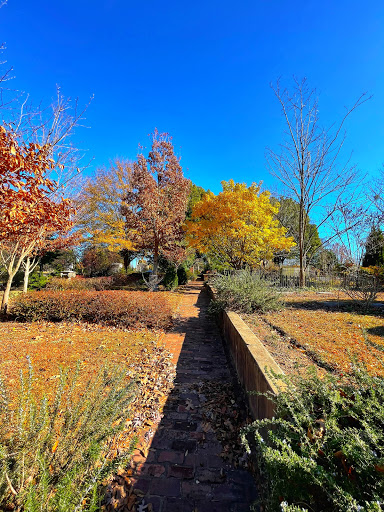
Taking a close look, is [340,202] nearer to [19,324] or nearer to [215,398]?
[215,398]

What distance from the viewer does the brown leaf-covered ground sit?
115 inches

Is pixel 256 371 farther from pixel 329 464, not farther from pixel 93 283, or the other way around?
pixel 93 283

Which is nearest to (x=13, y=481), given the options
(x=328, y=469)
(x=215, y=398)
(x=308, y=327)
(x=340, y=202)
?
(x=328, y=469)

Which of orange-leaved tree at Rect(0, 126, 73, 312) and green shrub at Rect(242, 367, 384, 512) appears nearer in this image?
green shrub at Rect(242, 367, 384, 512)

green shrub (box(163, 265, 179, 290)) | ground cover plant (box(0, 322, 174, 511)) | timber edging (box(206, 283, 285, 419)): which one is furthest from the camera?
green shrub (box(163, 265, 179, 290))

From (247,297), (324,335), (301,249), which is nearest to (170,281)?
(301,249)

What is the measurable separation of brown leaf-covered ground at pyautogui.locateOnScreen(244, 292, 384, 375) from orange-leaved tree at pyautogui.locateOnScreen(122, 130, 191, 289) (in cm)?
802

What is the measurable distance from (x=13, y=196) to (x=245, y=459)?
13.9 feet

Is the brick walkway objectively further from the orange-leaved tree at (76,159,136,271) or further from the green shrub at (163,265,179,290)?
the orange-leaved tree at (76,159,136,271)

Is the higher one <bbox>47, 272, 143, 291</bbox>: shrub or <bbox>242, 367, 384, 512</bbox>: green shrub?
<bbox>47, 272, 143, 291</bbox>: shrub

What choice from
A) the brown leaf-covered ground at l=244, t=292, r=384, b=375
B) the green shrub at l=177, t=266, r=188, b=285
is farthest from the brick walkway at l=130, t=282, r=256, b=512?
the green shrub at l=177, t=266, r=188, b=285

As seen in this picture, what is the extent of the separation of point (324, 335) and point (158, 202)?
10.4 m

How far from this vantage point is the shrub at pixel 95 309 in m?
6.21

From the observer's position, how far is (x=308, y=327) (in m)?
4.65
